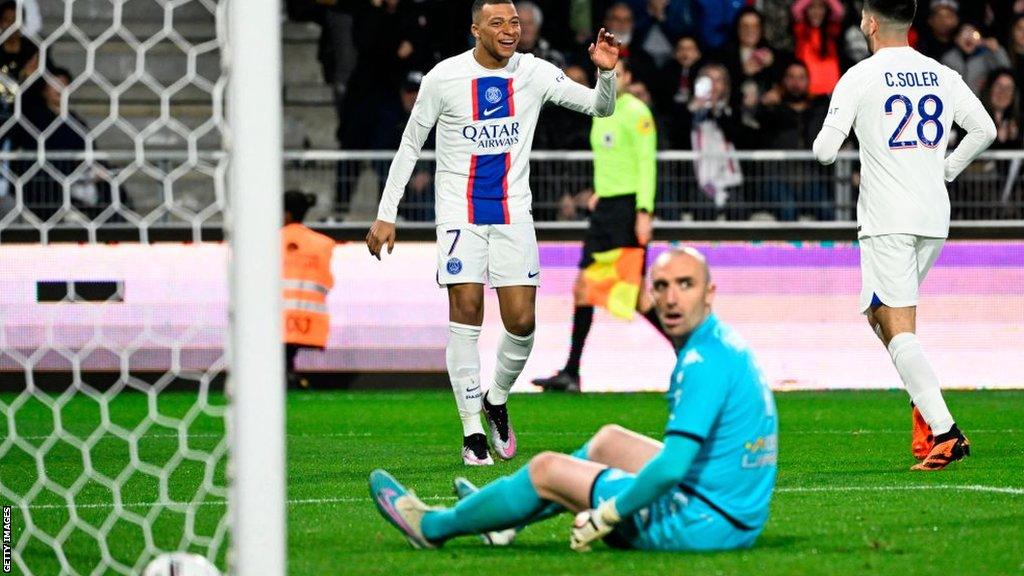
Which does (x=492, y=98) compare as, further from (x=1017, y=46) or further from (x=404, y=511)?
(x=1017, y=46)

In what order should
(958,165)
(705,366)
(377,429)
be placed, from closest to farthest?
(705,366), (958,165), (377,429)

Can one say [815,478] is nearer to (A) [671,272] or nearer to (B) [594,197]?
(A) [671,272]

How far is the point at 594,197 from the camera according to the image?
1295 cm

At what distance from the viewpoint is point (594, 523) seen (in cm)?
507

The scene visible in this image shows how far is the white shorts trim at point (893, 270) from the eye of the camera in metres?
7.97

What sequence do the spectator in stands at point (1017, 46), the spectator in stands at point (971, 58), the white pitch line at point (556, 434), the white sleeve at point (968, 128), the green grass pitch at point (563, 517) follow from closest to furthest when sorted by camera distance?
the green grass pitch at point (563, 517) < the white sleeve at point (968, 128) < the white pitch line at point (556, 434) < the spectator in stands at point (971, 58) < the spectator in stands at point (1017, 46)

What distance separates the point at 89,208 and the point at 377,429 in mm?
4001

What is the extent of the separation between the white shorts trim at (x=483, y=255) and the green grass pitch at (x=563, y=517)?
859mm

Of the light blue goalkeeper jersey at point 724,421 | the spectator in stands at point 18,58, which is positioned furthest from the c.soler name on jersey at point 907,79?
the spectator in stands at point 18,58

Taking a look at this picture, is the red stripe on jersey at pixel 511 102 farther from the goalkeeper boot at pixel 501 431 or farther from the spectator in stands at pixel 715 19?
the spectator in stands at pixel 715 19

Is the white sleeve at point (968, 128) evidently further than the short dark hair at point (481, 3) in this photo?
No

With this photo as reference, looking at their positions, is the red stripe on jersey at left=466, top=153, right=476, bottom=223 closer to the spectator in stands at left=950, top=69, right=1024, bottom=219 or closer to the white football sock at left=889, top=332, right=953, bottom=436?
the white football sock at left=889, top=332, right=953, bottom=436

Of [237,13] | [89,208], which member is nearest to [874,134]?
[237,13]

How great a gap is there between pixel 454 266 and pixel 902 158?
2.09m
